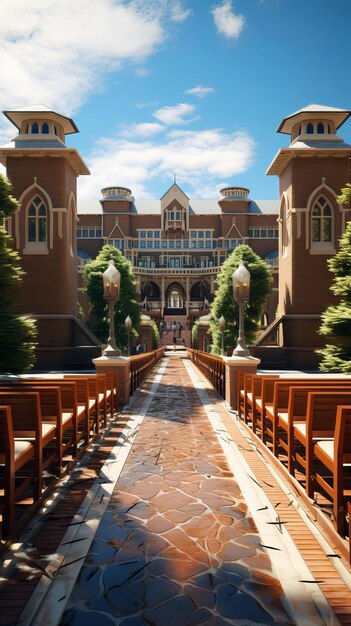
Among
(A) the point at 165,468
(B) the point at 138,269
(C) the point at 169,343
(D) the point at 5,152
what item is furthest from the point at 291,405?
(C) the point at 169,343

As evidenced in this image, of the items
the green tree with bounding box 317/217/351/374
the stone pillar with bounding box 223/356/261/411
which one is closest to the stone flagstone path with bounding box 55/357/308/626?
the stone pillar with bounding box 223/356/261/411

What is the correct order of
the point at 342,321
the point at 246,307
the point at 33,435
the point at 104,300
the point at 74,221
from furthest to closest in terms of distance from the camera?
the point at 104,300, the point at 246,307, the point at 74,221, the point at 342,321, the point at 33,435

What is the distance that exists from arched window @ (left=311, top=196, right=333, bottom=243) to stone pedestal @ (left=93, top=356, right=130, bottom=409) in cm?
1544

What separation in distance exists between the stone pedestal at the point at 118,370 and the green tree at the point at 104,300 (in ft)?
62.3

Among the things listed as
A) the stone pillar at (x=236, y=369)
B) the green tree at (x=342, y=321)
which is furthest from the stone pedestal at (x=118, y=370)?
the green tree at (x=342, y=321)

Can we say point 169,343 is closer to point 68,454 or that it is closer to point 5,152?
point 5,152

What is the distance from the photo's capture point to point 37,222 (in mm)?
24047

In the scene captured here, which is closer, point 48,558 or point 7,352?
point 48,558

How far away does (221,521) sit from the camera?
4.73m

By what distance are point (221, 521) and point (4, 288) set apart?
423 inches

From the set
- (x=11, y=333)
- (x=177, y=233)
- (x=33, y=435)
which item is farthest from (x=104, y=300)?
(x=177, y=233)

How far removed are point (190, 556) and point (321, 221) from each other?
887 inches

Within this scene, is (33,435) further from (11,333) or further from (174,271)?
(174,271)

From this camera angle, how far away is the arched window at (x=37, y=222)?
24047 millimetres
